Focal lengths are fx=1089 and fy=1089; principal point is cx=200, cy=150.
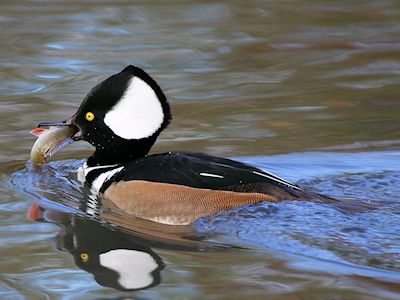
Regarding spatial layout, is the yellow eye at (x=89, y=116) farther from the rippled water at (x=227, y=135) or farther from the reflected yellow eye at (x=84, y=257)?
the reflected yellow eye at (x=84, y=257)

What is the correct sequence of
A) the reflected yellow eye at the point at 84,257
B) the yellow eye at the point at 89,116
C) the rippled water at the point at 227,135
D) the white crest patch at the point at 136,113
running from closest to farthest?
the rippled water at the point at 227,135 < the reflected yellow eye at the point at 84,257 < the white crest patch at the point at 136,113 < the yellow eye at the point at 89,116

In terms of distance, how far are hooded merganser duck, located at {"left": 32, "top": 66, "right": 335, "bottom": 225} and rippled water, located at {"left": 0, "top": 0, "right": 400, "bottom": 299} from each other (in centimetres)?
15

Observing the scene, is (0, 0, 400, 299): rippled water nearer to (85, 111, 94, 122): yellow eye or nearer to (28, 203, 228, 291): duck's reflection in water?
Result: (28, 203, 228, 291): duck's reflection in water

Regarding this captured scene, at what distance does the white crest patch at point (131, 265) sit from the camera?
5609 mm

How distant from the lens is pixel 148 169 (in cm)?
711

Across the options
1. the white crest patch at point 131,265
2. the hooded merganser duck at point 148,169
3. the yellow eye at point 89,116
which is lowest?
the white crest patch at point 131,265

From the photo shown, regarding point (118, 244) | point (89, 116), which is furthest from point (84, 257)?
point (89, 116)

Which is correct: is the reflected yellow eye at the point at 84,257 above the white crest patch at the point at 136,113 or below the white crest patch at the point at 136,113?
below

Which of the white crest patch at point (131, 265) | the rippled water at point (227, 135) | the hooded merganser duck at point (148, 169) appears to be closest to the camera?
the white crest patch at point (131, 265)

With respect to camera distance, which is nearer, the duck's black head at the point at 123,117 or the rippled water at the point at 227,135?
the rippled water at the point at 227,135

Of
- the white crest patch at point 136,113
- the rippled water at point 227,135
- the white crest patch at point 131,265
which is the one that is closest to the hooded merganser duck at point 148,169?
the white crest patch at point 136,113

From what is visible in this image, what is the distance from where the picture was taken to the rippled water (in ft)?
18.8

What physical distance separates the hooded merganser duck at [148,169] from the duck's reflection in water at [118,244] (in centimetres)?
19

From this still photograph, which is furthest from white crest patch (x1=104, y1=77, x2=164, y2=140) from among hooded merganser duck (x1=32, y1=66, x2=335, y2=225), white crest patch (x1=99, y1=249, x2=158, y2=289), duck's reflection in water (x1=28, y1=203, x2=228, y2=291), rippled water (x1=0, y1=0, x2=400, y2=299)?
white crest patch (x1=99, y1=249, x2=158, y2=289)
